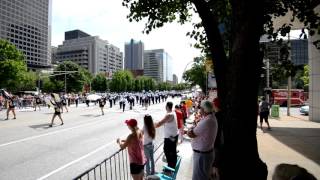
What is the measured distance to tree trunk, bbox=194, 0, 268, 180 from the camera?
Answer: 450 cm

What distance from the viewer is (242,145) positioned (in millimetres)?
4691

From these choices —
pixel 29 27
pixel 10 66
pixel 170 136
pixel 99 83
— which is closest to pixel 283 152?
pixel 170 136

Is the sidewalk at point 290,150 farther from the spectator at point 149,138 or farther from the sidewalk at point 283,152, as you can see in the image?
the spectator at point 149,138

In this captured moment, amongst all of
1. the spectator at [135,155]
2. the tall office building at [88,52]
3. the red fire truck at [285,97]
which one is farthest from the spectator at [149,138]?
the tall office building at [88,52]

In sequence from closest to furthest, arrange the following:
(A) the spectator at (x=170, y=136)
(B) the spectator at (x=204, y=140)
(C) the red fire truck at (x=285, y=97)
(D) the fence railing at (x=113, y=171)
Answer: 1. (B) the spectator at (x=204, y=140)
2. (D) the fence railing at (x=113, y=171)
3. (A) the spectator at (x=170, y=136)
4. (C) the red fire truck at (x=285, y=97)

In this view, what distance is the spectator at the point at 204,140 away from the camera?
6750mm

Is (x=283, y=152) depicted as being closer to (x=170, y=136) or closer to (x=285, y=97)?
(x=170, y=136)

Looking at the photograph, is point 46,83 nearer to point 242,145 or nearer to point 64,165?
Result: point 64,165

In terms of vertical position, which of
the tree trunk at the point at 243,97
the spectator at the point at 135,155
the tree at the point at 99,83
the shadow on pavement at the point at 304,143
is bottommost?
the shadow on pavement at the point at 304,143

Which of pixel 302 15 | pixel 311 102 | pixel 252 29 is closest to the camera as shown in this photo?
pixel 252 29

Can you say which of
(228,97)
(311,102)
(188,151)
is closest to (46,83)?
(311,102)

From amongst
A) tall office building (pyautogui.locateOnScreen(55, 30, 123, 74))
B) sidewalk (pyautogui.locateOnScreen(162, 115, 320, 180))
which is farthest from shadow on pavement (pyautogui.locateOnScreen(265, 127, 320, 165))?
tall office building (pyautogui.locateOnScreen(55, 30, 123, 74))

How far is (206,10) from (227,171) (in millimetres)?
2656

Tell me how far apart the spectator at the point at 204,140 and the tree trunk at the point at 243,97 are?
6.02 feet
